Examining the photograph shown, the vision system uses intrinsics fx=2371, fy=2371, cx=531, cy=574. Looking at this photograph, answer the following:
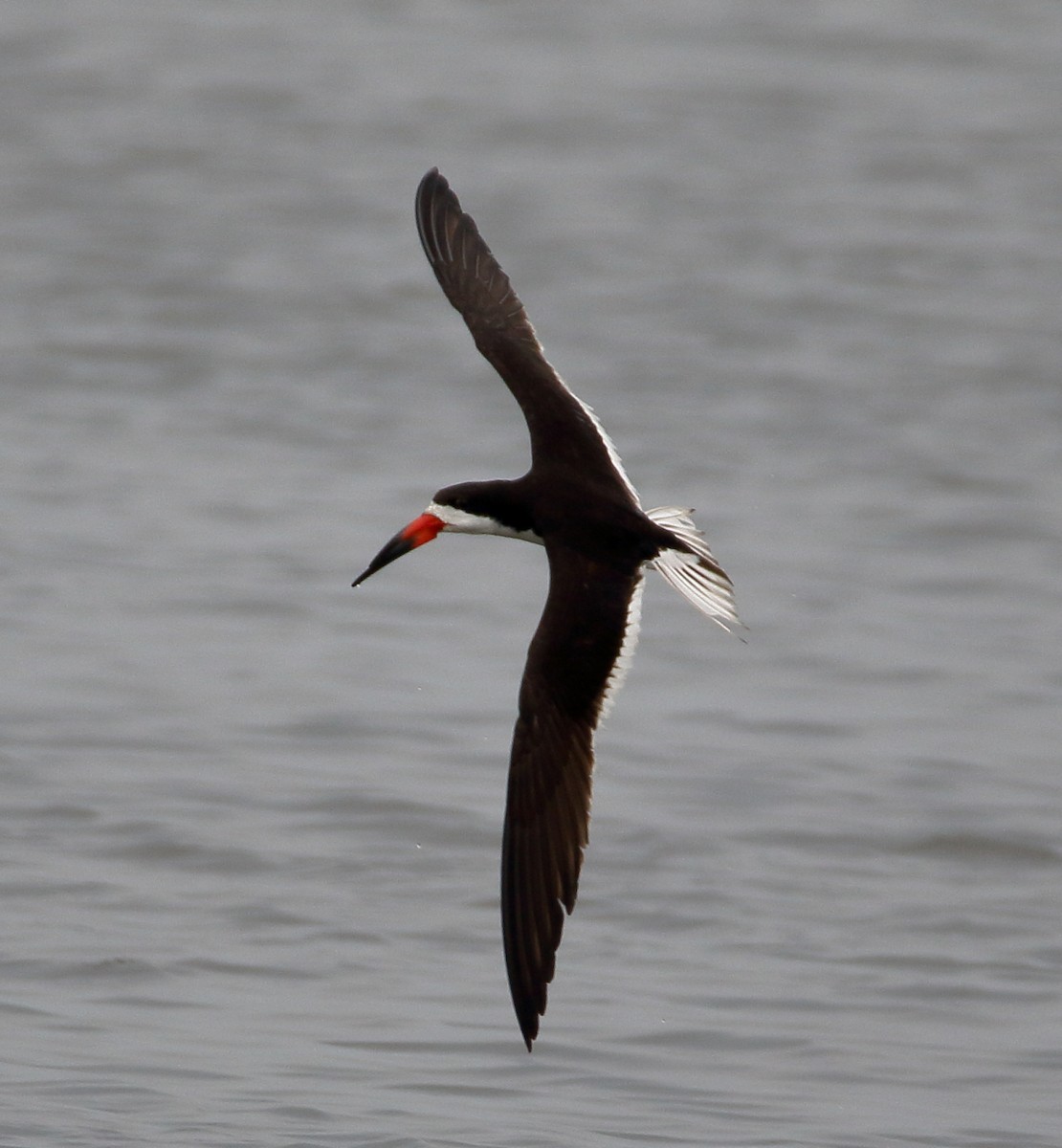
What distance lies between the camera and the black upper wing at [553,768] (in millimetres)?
5449

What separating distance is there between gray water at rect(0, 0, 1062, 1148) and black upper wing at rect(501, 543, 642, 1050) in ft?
1.54

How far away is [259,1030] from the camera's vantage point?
19.8 feet

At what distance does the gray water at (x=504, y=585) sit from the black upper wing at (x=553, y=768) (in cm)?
47

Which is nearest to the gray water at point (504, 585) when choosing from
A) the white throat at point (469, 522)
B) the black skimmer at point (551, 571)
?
the black skimmer at point (551, 571)

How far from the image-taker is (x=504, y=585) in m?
10.2

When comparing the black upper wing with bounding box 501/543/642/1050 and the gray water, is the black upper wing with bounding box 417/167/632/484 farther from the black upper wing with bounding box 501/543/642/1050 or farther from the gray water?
the gray water

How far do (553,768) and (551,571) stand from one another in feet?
2.03

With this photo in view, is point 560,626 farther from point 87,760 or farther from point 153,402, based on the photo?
point 153,402

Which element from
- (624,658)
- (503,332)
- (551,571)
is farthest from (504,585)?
(624,658)

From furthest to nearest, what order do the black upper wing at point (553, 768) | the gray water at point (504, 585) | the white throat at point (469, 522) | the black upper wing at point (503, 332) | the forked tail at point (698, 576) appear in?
1. the black upper wing at point (503, 332)
2. the white throat at point (469, 522)
3. the forked tail at point (698, 576)
4. the gray water at point (504, 585)
5. the black upper wing at point (553, 768)

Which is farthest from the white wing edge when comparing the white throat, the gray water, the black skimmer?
the gray water

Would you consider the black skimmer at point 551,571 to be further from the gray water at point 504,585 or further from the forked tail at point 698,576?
the gray water at point 504,585

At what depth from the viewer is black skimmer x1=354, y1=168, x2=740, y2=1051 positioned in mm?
5539

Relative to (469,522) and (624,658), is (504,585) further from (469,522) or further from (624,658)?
(624,658)
